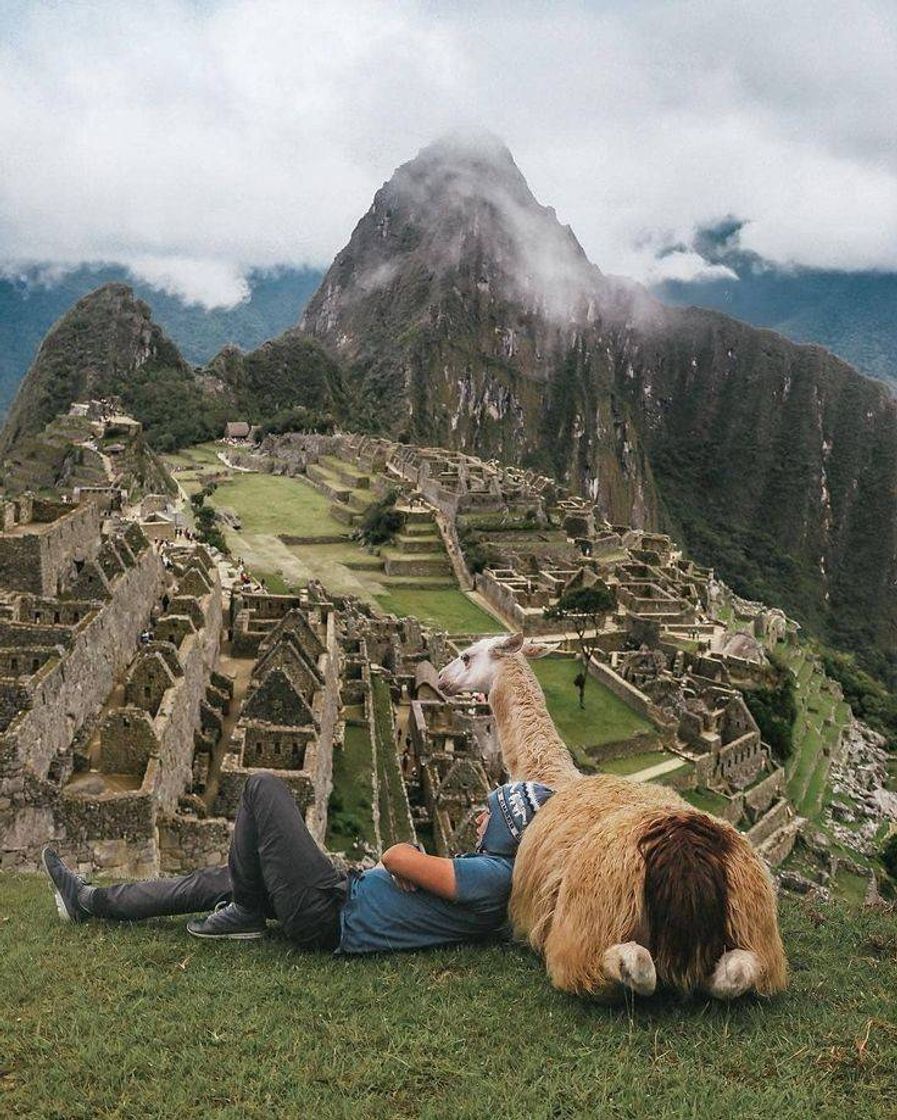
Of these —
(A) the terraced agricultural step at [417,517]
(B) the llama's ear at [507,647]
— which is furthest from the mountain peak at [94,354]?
(B) the llama's ear at [507,647]

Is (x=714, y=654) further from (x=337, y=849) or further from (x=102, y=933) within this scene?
(x=102, y=933)

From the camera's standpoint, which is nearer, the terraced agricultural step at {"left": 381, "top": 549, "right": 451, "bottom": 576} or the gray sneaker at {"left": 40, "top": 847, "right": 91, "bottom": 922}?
the gray sneaker at {"left": 40, "top": 847, "right": 91, "bottom": 922}

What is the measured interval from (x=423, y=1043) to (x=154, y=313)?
135 m

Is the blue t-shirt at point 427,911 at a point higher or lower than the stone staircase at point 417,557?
lower

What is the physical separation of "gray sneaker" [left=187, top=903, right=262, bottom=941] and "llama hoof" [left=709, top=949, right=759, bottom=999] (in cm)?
246

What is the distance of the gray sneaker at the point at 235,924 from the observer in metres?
4.80

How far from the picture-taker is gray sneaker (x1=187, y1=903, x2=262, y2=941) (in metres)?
4.80

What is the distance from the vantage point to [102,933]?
17.0 ft

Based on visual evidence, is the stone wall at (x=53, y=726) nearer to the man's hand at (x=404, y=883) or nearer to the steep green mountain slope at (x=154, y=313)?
the man's hand at (x=404, y=883)

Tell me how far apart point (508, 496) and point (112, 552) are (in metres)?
38.6

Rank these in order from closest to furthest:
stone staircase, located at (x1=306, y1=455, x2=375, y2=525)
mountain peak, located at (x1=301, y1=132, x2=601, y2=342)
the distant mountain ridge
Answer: stone staircase, located at (x1=306, y1=455, x2=375, y2=525) → the distant mountain ridge → mountain peak, located at (x1=301, y1=132, x2=601, y2=342)

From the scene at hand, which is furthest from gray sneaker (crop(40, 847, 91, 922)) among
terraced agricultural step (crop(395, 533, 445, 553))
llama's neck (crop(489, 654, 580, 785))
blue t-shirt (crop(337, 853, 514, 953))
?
terraced agricultural step (crop(395, 533, 445, 553))

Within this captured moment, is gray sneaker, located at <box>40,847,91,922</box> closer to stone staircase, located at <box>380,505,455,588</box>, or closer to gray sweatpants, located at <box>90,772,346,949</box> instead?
gray sweatpants, located at <box>90,772,346,949</box>

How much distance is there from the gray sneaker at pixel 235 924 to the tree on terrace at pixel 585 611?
27.5 metres
